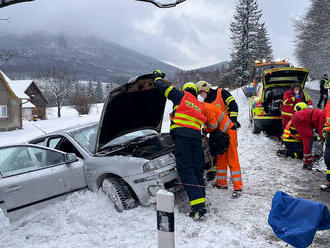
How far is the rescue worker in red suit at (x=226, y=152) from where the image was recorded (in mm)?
4555

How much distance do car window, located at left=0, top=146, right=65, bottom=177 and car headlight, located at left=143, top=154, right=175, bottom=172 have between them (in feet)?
4.84

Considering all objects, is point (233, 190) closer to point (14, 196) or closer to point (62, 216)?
point (62, 216)

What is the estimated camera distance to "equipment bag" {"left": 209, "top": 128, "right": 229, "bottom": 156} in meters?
4.44

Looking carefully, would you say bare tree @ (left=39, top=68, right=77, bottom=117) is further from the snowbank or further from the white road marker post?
the white road marker post

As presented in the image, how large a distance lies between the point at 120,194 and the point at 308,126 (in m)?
4.42

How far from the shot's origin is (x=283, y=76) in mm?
8469

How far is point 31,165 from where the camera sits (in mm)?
4141

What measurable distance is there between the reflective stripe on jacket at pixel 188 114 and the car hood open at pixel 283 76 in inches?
204

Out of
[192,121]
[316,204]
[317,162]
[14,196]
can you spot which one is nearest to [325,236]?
[316,204]

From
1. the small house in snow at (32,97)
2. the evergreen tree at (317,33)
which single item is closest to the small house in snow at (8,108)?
the small house in snow at (32,97)

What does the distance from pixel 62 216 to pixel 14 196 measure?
729mm

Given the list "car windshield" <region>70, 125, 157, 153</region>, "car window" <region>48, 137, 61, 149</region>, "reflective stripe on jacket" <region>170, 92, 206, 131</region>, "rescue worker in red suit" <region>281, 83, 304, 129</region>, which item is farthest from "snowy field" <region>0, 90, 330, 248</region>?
"rescue worker in red suit" <region>281, 83, 304, 129</region>

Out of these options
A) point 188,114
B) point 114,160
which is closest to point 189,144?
point 188,114

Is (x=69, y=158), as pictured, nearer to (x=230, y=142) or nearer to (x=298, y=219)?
(x=230, y=142)
